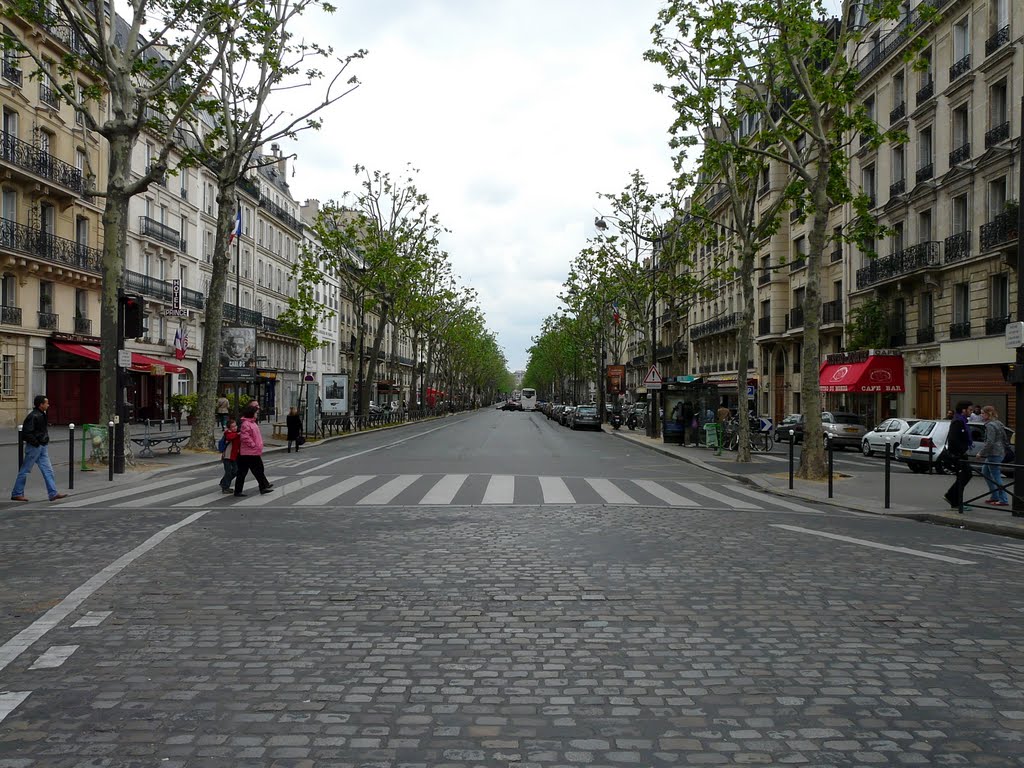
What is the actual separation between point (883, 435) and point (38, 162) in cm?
3098

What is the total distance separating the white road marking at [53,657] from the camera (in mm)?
4676

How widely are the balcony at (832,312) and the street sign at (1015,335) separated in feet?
93.7

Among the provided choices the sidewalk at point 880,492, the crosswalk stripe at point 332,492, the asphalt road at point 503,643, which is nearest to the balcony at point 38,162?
the crosswalk stripe at point 332,492

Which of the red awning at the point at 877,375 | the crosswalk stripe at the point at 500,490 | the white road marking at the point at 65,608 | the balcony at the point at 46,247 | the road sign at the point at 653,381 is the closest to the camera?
the white road marking at the point at 65,608

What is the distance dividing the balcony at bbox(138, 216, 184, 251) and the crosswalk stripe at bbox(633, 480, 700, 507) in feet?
109

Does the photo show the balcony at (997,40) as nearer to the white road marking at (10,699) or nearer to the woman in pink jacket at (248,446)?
the woman in pink jacket at (248,446)

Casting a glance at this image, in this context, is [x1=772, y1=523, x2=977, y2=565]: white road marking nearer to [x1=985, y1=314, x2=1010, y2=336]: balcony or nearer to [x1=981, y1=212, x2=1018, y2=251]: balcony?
[x1=981, y1=212, x2=1018, y2=251]: balcony

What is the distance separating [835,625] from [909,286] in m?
30.6

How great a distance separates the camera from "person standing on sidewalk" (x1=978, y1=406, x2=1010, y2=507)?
12283mm

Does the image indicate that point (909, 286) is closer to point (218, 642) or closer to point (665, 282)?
point (665, 282)

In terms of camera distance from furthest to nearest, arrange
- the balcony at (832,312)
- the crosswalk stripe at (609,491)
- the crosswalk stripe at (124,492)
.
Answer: the balcony at (832,312) < the crosswalk stripe at (609,491) < the crosswalk stripe at (124,492)

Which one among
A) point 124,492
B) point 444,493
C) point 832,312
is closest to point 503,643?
point 444,493

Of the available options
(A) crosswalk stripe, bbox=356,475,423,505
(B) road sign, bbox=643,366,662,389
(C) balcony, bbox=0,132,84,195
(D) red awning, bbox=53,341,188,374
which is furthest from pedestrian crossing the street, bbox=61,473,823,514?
(C) balcony, bbox=0,132,84,195

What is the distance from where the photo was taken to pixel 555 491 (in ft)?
46.8
